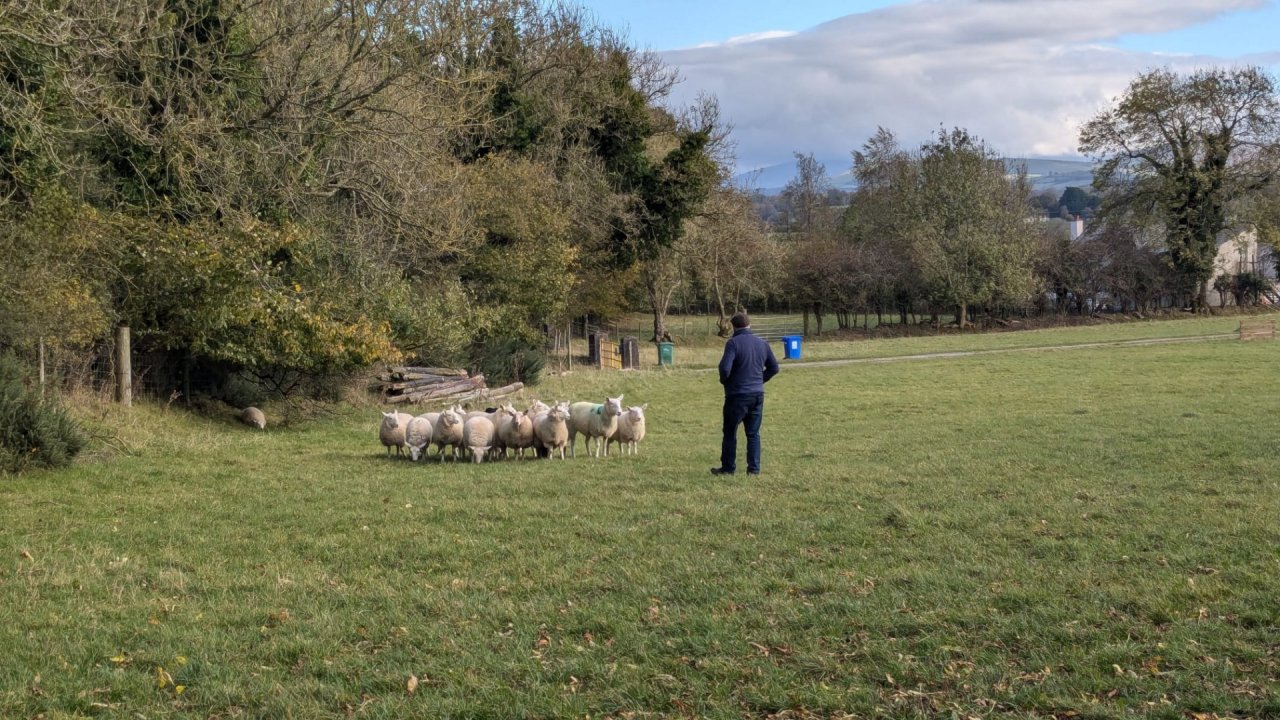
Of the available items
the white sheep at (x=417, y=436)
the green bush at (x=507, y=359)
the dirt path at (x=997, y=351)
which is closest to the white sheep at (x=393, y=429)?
the white sheep at (x=417, y=436)

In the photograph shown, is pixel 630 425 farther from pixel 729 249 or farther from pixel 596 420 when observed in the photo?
pixel 729 249

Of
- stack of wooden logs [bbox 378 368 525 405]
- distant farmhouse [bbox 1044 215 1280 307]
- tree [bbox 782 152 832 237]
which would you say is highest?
tree [bbox 782 152 832 237]

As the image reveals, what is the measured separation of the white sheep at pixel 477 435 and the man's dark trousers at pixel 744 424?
445 centimetres

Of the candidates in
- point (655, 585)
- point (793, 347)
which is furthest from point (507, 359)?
point (655, 585)

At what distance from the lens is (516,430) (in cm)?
1759

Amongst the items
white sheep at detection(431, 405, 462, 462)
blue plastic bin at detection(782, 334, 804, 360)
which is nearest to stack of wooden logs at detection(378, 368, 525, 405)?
white sheep at detection(431, 405, 462, 462)

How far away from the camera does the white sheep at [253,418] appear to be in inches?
916

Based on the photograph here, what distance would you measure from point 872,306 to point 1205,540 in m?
64.2

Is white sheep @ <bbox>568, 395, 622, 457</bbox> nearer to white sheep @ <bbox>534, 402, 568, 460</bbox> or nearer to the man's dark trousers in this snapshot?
white sheep @ <bbox>534, 402, 568, 460</bbox>

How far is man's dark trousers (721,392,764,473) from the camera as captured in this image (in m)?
14.5

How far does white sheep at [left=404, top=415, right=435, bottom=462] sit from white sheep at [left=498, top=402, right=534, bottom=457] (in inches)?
45.4

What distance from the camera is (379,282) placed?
26.5m

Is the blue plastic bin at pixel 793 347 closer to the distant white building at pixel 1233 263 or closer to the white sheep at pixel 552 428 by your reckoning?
the white sheep at pixel 552 428

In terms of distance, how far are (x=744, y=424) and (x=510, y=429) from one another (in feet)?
15.0
